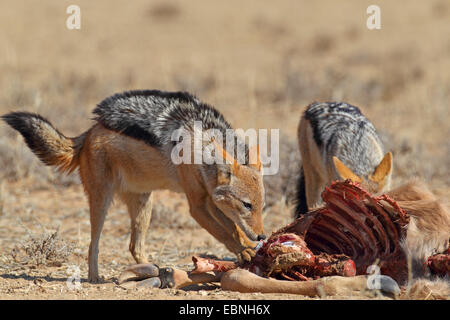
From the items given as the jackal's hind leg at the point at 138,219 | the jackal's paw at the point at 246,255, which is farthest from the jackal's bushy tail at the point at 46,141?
the jackal's paw at the point at 246,255

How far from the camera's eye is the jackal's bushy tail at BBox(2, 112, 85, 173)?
6.24 metres

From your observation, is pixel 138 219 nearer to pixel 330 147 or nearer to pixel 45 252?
pixel 45 252

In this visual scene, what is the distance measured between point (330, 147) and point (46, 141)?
116 inches

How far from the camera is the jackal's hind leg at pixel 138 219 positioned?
6465mm

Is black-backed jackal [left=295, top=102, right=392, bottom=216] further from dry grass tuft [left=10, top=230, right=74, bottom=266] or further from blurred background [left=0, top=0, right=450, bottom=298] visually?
dry grass tuft [left=10, top=230, right=74, bottom=266]

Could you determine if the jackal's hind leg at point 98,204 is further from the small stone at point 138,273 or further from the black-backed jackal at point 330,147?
the black-backed jackal at point 330,147

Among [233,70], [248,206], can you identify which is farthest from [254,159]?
[233,70]

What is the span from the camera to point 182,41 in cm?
2038

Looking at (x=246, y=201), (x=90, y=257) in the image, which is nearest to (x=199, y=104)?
(x=246, y=201)

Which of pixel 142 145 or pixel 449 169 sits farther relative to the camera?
pixel 449 169

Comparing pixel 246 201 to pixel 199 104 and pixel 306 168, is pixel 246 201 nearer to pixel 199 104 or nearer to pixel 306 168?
pixel 199 104

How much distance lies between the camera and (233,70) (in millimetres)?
16562

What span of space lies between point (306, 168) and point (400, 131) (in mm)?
4306

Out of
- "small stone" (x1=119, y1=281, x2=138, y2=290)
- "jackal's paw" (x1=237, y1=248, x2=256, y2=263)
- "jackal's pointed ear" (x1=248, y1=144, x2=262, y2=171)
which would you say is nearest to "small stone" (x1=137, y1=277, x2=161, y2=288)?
"small stone" (x1=119, y1=281, x2=138, y2=290)
